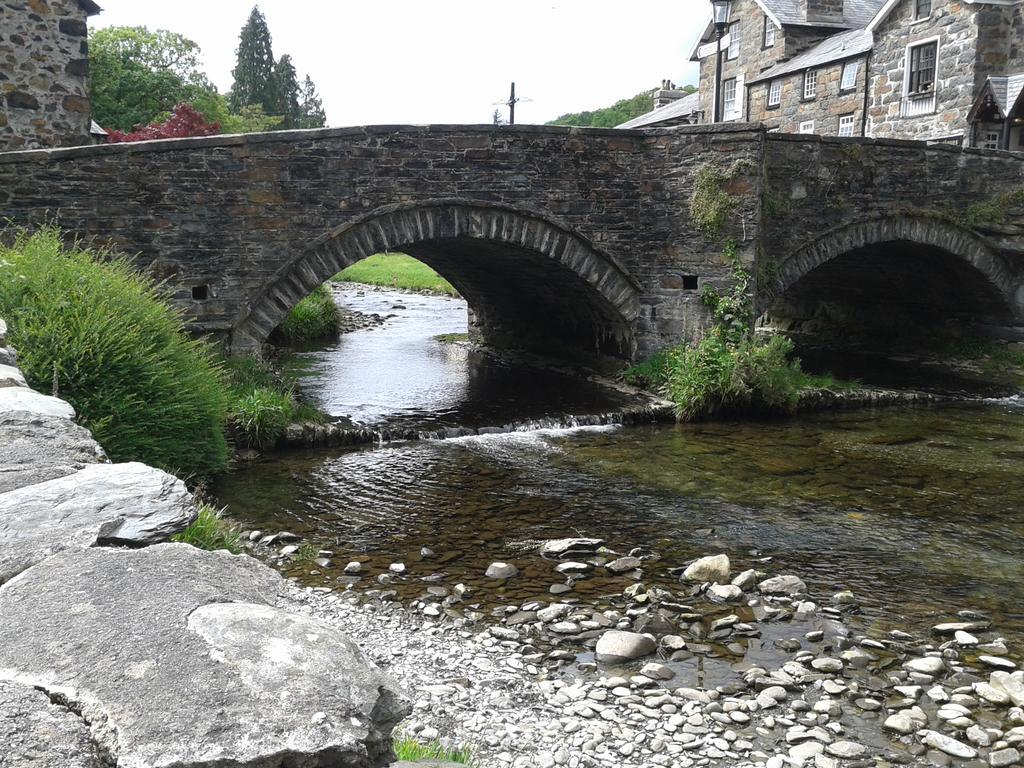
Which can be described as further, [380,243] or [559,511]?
[380,243]

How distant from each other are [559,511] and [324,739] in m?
6.64

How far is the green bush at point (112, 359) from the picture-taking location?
6.97m

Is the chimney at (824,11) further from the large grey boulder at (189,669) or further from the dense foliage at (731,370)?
the large grey boulder at (189,669)

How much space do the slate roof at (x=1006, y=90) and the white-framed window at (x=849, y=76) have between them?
4.73 meters

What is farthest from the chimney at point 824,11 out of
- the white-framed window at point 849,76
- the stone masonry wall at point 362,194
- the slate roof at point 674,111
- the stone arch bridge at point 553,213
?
the stone masonry wall at point 362,194

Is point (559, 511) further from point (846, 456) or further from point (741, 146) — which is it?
point (741, 146)

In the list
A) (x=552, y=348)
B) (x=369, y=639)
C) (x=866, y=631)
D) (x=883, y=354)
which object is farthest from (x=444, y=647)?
(x=883, y=354)

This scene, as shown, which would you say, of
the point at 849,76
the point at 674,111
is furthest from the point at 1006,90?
the point at 674,111

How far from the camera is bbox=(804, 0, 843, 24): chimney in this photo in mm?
30562

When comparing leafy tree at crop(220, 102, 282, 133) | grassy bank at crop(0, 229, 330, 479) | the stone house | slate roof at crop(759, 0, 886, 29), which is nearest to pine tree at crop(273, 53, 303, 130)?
leafy tree at crop(220, 102, 282, 133)

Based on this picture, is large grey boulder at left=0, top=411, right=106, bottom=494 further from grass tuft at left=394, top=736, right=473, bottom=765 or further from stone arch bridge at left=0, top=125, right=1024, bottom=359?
stone arch bridge at left=0, top=125, right=1024, bottom=359

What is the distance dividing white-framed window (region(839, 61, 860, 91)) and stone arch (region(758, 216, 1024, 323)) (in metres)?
13.0

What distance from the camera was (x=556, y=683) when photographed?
501cm

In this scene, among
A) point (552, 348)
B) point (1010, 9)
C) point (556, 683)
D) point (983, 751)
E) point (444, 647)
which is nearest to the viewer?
point (983, 751)
